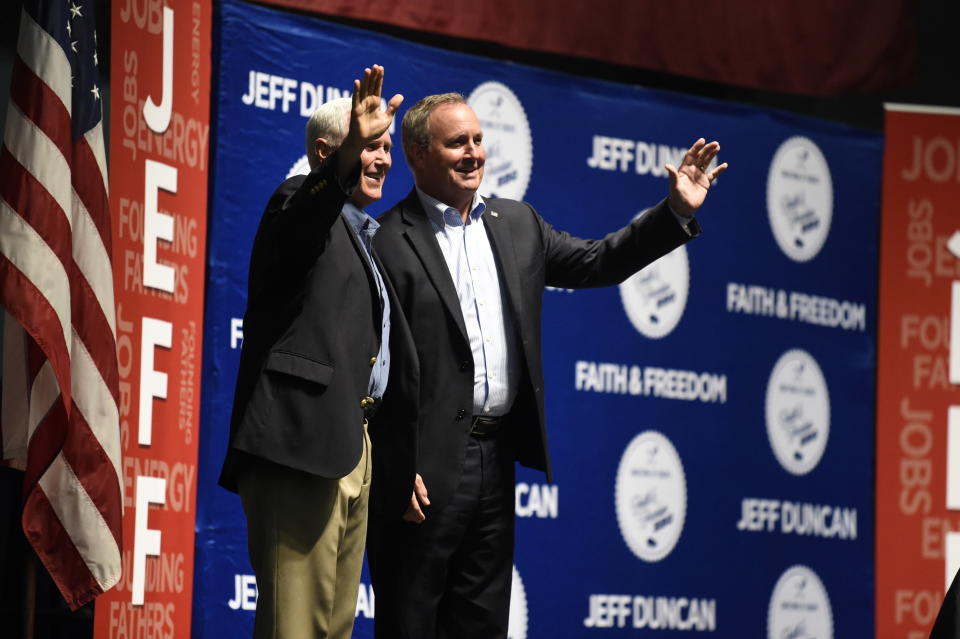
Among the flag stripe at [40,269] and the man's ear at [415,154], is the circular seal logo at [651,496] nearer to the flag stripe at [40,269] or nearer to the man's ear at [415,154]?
the man's ear at [415,154]

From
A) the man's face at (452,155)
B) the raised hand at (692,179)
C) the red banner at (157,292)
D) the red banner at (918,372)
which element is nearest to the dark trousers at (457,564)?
the man's face at (452,155)

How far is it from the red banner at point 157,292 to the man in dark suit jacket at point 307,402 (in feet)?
3.99

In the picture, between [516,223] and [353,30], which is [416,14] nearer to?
[353,30]

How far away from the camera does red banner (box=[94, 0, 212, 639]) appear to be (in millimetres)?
3979

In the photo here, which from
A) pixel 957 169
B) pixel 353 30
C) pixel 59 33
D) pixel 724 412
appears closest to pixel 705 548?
pixel 724 412

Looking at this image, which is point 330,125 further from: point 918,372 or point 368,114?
point 918,372

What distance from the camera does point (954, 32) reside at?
6453 mm

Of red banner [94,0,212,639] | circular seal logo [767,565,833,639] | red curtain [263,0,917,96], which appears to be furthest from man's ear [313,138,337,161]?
circular seal logo [767,565,833,639]

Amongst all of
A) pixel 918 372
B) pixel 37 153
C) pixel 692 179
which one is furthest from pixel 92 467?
pixel 918 372

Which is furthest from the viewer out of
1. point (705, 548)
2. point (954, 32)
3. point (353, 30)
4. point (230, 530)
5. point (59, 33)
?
point (954, 32)

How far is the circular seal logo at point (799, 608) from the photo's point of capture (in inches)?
220

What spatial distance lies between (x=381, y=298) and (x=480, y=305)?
0.38 meters

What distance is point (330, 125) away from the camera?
2.99 meters

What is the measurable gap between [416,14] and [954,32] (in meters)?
2.81
